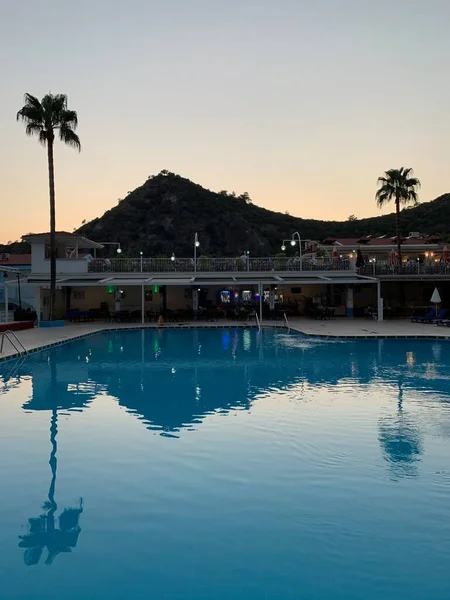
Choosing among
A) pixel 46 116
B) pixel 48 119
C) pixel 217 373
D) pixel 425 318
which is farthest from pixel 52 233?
pixel 425 318

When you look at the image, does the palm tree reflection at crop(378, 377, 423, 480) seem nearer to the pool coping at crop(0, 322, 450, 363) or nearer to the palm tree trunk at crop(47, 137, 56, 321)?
the pool coping at crop(0, 322, 450, 363)

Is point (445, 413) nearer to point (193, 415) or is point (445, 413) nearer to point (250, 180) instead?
point (193, 415)

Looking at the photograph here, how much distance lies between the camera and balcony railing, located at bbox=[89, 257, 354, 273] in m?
32.2

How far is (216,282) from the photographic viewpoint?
29453 millimetres

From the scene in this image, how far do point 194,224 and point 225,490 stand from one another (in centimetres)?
8890

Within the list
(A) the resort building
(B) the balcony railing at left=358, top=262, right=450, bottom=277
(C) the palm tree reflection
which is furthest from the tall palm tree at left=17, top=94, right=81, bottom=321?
(C) the palm tree reflection

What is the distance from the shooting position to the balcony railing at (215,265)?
1267 inches

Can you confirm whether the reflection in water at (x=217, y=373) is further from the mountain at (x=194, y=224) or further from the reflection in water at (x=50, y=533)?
the mountain at (x=194, y=224)

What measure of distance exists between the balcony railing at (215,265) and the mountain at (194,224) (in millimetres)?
51707

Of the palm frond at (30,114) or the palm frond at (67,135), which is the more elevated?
the palm frond at (30,114)

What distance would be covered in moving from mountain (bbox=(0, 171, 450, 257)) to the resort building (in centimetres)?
4715

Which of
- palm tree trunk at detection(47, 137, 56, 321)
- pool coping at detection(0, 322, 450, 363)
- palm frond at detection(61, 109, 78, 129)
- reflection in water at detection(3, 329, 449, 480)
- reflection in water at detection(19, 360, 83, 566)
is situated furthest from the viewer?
palm frond at detection(61, 109, 78, 129)

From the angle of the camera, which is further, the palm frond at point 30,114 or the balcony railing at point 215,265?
the balcony railing at point 215,265

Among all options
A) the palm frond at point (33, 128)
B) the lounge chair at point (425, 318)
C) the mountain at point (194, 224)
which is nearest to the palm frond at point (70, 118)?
the palm frond at point (33, 128)
